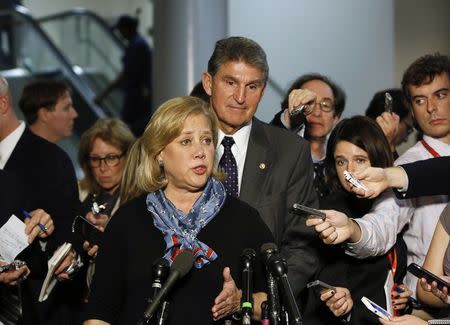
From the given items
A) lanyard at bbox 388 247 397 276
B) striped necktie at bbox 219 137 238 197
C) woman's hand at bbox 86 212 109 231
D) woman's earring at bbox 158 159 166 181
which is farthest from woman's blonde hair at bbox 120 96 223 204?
woman's hand at bbox 86 212 109 231

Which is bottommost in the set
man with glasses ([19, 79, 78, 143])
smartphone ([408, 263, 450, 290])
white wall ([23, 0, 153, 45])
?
smartphone ([408, 263, 450, 290])

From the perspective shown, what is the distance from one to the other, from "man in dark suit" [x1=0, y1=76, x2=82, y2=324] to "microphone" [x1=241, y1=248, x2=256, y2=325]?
154 centimetres

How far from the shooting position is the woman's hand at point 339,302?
367cm

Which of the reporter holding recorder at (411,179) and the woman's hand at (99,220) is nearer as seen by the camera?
the reporter holding recorder at (411,179)

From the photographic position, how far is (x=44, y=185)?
457 centimetres

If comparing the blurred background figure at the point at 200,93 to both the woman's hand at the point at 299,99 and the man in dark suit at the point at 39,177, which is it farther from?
the man in dark suit at the point at 39,177

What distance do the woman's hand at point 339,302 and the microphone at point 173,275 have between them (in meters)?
0.76

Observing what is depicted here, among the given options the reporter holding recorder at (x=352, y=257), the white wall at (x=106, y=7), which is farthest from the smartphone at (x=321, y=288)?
the white wall at (x=106, y=7)

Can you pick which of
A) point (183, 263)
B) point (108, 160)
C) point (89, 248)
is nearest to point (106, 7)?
point (108, 160)

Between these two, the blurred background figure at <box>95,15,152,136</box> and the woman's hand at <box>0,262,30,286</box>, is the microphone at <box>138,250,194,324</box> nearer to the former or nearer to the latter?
the woman's hand at <box>0,262,30,286</box>

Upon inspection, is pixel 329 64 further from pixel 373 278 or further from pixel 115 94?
pixel 115 94

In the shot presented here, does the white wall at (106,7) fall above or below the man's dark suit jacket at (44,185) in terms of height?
above

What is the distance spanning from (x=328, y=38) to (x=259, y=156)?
111 inches

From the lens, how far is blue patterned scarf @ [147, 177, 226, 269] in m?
3.41
